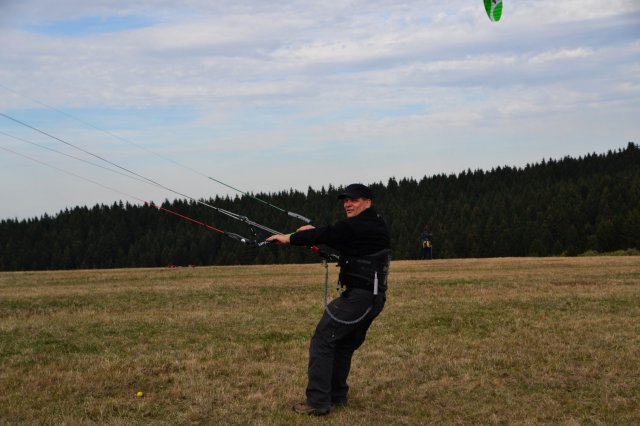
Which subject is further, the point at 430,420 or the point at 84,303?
the point at 84,303

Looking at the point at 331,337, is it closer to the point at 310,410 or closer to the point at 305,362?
the point at 310,410

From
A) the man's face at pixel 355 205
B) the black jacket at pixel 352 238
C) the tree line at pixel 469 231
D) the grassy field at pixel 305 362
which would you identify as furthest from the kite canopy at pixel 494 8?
the tree line at pixel 469 231

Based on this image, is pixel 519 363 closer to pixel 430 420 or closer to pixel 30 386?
pixel 430 420

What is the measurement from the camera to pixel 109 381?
10.7 m

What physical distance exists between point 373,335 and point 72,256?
619 feet

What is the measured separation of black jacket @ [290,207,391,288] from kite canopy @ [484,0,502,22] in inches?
267

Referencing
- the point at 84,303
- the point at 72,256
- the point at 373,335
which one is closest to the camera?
the point at 373,335

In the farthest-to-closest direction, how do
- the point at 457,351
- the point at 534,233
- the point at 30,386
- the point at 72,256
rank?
1. the point at 72,256
2. the point at 534,233
3. the point at 457,351
4. the point at 30,386

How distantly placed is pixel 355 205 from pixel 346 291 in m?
1.12

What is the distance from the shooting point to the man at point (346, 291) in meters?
9.19

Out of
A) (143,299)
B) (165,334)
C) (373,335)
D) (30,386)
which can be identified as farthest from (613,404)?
(143,299)

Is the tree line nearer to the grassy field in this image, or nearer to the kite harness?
the grassy field

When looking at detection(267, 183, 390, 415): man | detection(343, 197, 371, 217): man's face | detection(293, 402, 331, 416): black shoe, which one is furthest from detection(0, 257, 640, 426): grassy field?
detection(343, 197, 371, 217): man's face

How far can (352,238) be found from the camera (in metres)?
9.30
